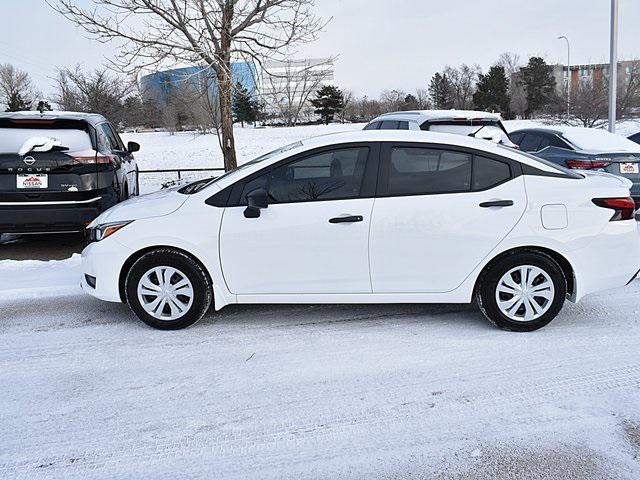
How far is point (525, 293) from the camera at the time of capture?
14.4 ft

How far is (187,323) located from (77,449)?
1.66 metres

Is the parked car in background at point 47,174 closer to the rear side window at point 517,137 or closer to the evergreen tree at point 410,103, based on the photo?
the rear side window at point 517,137

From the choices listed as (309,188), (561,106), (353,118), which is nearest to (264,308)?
(309,188)

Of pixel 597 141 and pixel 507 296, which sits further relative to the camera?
pixel 597 141

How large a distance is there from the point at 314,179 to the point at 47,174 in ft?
12.0

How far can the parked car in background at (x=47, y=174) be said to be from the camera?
21.5 feet

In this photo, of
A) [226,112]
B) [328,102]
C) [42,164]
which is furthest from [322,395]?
[328,102]

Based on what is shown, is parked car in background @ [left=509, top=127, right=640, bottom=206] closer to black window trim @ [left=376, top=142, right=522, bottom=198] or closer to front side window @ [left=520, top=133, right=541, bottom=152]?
front side window @ [left=520, top=133, right=541, bottom=152]

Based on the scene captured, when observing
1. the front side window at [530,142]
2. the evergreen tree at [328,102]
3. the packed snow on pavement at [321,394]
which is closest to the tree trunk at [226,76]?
the front side window at [530,142]

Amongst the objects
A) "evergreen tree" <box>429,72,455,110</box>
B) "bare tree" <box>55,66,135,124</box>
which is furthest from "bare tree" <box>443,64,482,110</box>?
"bare tree" <box>55,66,135,124</box>

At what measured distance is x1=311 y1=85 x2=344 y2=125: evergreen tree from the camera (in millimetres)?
69725

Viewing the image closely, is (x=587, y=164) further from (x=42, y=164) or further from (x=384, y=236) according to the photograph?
(x=42, y=164)

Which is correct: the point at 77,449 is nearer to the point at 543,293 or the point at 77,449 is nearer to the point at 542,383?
the point at 542,383

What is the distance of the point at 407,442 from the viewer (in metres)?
2.99
